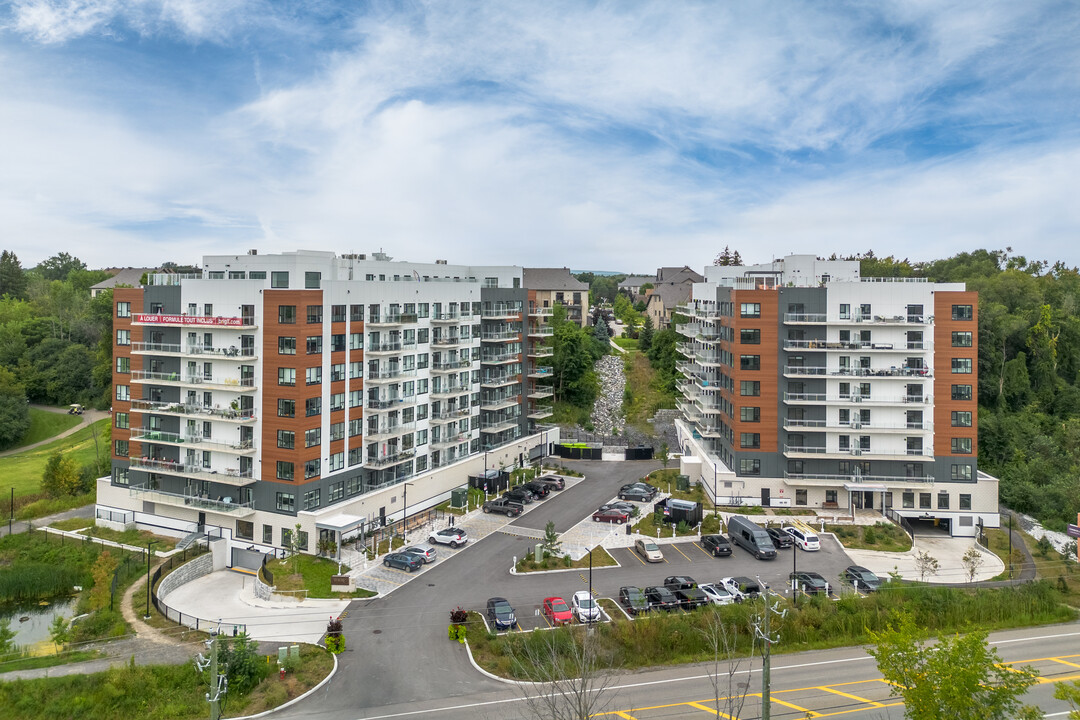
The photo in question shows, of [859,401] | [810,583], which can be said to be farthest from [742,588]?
[859,401]

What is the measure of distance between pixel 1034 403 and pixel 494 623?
3181 inches

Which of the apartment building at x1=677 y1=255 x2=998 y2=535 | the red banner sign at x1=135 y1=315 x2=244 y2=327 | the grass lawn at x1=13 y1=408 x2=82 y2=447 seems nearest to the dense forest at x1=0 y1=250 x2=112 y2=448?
the grass lawn at x1=13 y1=408 x2=82 y2=447

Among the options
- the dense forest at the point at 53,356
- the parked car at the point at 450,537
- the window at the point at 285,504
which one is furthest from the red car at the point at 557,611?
the dense forest at the point at 53,356

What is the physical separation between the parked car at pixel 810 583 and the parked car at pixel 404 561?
23.6 m

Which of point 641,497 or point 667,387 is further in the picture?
point 667,387

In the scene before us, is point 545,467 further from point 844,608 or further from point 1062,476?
point 1062,476

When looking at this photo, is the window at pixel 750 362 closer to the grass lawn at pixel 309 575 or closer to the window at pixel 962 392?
the window at pixel 962 392

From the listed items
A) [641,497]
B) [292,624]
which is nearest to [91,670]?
[292,624]

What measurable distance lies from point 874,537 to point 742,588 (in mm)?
17069

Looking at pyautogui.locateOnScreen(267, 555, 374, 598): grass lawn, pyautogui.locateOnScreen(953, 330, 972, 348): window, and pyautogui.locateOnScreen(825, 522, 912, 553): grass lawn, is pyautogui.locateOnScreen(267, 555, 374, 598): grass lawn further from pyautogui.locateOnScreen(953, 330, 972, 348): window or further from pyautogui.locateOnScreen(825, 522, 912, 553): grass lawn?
pyautogui.locateOnScreen(953, 330, 972, 348): window

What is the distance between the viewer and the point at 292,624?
1522 inches

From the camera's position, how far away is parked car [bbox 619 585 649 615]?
126 ft

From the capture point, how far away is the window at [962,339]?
57.4 m

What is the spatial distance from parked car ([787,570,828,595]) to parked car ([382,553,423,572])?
Answer: 2364cm
